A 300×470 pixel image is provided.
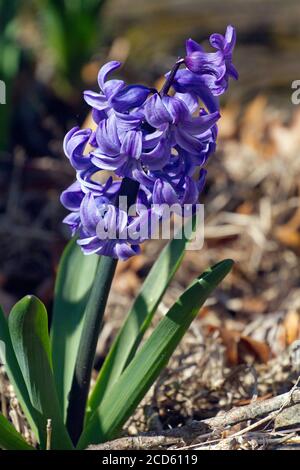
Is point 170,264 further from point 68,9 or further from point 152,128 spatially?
point 68,9

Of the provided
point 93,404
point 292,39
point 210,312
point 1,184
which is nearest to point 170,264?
Answer: point 93,404

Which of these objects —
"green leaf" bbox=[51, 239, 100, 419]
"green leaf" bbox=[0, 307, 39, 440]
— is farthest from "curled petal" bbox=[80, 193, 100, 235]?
"green leaf" bbox=[51, 239, 100, 419]

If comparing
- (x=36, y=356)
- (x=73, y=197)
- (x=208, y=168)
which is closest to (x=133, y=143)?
(x=73, y=197)

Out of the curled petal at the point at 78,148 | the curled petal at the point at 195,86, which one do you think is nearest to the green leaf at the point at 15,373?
the curled petal at the point at 78,148

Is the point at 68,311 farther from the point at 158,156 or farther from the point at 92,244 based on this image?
the point at 158,156

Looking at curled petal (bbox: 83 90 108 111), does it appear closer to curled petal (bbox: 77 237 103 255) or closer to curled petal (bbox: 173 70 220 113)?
curled petal (bbox: 173 70 220 113)

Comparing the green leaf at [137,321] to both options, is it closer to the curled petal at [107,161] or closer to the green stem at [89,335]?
the green stem at [89,335]

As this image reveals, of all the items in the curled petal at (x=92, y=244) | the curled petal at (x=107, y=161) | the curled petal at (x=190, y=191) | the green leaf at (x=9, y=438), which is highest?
the curled petal at (x=107, y=161)
